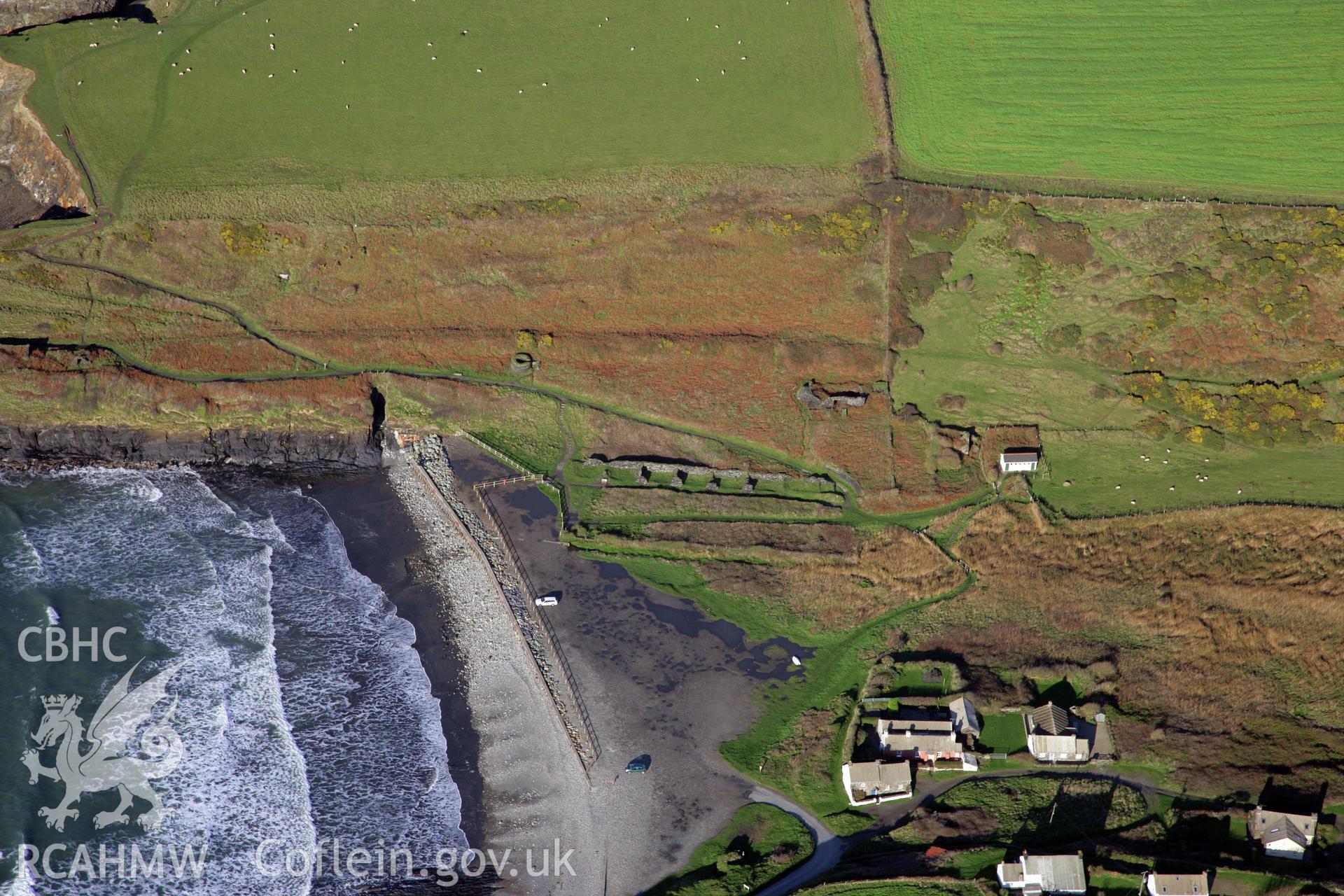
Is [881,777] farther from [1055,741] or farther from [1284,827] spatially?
[1284,827]

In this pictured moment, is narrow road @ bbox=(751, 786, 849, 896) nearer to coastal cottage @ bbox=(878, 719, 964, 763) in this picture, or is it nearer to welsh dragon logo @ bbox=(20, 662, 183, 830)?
coastal cottage @ bbox=(878, 719, 964, 763)

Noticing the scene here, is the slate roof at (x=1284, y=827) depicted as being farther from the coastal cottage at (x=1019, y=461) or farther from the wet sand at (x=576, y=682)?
the coastal cottage at (x=1019, y=461)

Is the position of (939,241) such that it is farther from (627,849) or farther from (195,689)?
(195,689)

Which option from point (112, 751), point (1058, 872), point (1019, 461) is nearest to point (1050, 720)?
point (1058, 872)

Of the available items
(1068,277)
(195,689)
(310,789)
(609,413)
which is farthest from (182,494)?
(1068,277)

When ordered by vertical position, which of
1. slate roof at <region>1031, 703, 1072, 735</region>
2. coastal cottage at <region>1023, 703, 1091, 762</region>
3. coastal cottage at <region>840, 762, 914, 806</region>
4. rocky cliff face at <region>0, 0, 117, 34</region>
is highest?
rocky cliff face at <region>0, 0, 117, 34</region>

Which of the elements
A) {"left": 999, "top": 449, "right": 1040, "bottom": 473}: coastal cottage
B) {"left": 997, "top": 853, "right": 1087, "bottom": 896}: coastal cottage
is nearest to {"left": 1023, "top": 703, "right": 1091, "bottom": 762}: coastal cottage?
{"left": 997, "top": 853, "right": 1087, "bottom": 896}: coastal cottage

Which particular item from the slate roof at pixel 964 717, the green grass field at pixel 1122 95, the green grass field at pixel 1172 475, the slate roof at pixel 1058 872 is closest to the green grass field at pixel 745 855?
the slate roof at pixel 964 717
